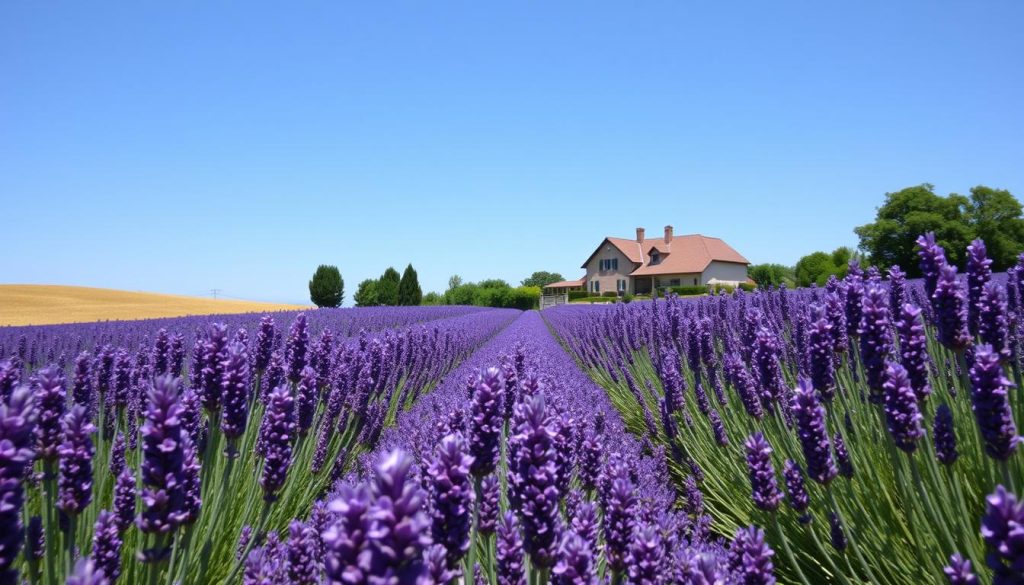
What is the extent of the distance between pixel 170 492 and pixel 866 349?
71.3 inches

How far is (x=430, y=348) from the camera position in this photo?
6402 millimetres

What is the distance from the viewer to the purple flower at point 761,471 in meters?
1.46

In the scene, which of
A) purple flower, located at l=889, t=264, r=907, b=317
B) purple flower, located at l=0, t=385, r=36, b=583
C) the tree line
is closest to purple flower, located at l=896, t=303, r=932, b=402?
purple flower, located at l=889, t=264, r=907, b=317

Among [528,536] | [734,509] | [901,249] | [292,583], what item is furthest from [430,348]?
[901,249]

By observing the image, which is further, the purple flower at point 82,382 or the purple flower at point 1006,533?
the purple flower at point 82,382

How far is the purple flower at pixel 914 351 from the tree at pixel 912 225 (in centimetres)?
3938

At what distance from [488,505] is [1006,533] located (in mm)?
919

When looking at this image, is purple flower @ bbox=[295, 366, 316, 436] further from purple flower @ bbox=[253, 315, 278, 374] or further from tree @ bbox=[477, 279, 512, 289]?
tree @ bbox=[477, 279, 512, 289]

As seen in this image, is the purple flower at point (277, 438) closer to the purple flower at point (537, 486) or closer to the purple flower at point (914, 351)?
the purple flower at point (537, 486)

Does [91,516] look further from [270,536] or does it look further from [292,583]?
[292,583]

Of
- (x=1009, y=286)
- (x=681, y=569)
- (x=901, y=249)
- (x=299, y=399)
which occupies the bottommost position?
(x=681, y=569)

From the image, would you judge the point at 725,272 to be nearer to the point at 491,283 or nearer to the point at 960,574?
the point at 491,283

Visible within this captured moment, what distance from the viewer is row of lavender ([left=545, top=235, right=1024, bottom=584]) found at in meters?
1.34

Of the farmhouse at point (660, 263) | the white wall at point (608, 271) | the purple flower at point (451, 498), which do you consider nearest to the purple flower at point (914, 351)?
the purple flower at point (451, 498)
